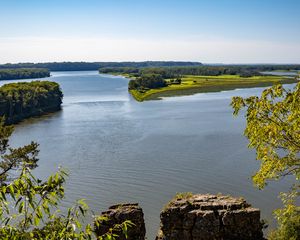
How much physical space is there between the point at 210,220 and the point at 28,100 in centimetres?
6357

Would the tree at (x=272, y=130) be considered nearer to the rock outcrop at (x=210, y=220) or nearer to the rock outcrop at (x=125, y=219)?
the rock outcrop at (x=210, y=220)

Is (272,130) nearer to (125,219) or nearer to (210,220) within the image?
(210,220)

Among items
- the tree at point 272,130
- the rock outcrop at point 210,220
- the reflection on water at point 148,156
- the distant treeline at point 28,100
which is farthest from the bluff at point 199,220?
the distant treeline at point 28,100

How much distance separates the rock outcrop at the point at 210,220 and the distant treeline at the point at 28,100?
55.3m

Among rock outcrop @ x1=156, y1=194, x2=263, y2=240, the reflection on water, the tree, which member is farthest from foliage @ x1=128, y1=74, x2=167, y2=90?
the tree

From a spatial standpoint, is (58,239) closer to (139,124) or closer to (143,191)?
(143,191)

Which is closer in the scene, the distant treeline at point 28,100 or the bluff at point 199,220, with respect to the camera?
the bluff at point 199,220

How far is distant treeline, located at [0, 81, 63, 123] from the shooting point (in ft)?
219

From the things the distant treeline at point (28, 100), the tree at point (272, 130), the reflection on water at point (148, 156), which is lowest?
the reflection on water at point (148, 156)

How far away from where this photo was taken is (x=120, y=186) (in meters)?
30.0

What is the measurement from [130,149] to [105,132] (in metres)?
11.2

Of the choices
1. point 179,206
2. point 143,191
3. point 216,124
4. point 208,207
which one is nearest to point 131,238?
point 179,206

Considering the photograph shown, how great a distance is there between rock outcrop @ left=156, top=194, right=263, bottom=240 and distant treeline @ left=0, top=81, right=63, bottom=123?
55.3m

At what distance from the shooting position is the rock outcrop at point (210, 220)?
1398 centimetres
